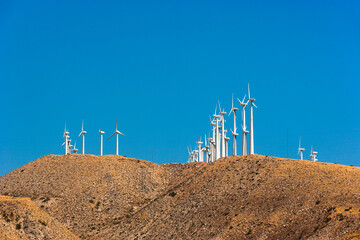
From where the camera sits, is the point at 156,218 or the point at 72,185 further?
the point at 72,185

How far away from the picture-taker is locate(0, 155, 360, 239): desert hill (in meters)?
113

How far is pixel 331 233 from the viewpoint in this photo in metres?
98.8

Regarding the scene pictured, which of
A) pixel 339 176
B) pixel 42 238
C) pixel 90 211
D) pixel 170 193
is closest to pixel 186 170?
pixel 170 193

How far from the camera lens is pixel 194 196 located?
144 m

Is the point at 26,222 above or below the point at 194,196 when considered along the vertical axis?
below

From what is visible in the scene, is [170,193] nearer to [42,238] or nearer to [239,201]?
[239,201]

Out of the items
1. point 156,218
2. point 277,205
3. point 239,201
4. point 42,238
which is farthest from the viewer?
point 156,218

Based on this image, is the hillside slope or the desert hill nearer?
the hillside slope

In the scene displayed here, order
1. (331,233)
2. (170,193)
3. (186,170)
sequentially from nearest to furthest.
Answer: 1. (331,233)
2. (170,193)
3. (186,170)

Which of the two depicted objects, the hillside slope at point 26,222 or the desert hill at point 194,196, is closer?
the hillside slope at point 26,222

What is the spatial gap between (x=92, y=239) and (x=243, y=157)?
145 ft

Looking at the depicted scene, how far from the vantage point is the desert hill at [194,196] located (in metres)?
113

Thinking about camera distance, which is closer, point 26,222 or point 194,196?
point 26,222

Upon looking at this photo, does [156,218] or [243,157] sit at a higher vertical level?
[243,157]
